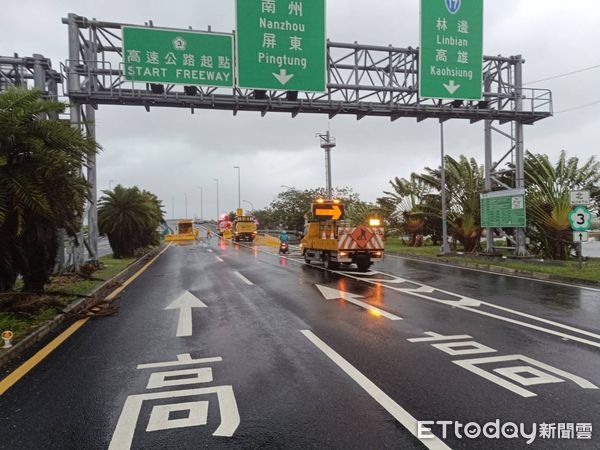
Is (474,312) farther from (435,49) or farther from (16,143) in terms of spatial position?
(435,49)

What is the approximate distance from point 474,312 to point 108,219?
64.3 feet

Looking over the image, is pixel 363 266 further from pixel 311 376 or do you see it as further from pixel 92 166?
pixel 311 376

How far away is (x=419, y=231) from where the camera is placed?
3130cm

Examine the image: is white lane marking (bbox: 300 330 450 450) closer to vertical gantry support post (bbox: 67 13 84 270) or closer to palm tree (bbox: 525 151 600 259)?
vertical gantry support post (bbox: 67 13 84 270)

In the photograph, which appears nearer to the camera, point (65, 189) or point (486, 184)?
point (65, 189)

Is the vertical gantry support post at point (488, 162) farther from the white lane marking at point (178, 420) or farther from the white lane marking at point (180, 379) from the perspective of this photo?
the white lane marking at point (178, 420)

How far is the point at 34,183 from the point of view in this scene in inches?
317

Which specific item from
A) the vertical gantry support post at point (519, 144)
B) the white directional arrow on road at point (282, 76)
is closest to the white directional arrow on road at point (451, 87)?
the vertical gantry support post at point (519, 144)

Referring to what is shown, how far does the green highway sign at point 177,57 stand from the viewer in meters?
15.2

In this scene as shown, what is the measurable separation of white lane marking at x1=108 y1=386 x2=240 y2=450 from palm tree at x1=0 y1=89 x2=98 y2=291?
483cm

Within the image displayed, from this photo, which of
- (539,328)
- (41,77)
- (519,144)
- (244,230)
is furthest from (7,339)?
(244,230)

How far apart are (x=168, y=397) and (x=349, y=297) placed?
652 cm

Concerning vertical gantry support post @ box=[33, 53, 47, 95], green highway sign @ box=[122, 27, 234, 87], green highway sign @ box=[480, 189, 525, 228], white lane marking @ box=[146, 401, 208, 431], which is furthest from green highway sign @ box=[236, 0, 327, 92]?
white lane marking @ box=[146, 401, 208, 431]

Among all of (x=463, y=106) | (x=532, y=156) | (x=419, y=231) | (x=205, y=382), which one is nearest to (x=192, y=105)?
(x=463, y=106)
